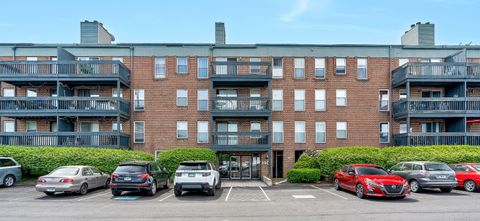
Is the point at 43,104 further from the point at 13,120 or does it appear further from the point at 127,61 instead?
the point at 127,61

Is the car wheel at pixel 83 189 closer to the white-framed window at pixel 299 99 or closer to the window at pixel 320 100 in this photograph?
the white-framed window at pixel 299 99

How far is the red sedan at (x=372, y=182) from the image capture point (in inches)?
601

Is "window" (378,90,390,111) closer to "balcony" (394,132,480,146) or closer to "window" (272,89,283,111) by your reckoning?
"balcony" (394,132,480,146)

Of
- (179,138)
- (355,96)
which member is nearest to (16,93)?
(179,138)

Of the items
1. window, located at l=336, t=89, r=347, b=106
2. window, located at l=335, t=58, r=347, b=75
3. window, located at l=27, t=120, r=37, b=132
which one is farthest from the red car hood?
window, located at l=27, t=120, r=37, b=132

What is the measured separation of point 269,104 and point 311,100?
3961mm

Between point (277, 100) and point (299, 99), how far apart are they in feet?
5.62

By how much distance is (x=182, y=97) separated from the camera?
94.7 feet

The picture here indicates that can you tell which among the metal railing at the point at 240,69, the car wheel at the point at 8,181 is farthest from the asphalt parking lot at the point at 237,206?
the metal railing at the point at 240,69

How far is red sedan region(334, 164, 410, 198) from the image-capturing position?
15258 mm

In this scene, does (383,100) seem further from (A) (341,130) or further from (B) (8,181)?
(B) (8,181)

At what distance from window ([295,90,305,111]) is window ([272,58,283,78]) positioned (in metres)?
1.92

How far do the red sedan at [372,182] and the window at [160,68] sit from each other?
16338mm

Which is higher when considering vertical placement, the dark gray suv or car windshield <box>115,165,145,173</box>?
car windshield <box>115,165,145,173</box>
